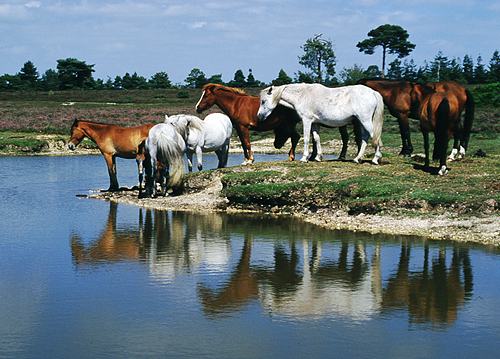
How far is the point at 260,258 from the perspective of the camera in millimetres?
13805

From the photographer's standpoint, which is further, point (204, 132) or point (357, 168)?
point (204, 132)

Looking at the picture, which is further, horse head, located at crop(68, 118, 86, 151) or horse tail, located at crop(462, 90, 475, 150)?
horse head, located at crop(68, 118, 86, 151)

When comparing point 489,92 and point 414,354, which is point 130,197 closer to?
point 414,354

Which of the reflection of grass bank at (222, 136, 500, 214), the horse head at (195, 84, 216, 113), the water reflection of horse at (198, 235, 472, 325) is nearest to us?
the water reflection of horse at (198, 235, 472, 325)

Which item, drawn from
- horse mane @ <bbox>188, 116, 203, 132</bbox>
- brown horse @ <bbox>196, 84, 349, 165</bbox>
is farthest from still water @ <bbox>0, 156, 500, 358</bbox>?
brown horse @ <bbox>196, 84, 349, 165</bbox>

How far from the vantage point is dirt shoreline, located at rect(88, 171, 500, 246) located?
14.9 meters

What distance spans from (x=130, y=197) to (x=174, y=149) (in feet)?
6.79

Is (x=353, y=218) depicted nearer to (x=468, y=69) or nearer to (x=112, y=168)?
(x=112, y=168)

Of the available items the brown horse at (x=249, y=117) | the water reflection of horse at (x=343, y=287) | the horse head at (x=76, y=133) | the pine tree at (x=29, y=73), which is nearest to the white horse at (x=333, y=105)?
the brown horse at (x=249, y=117)

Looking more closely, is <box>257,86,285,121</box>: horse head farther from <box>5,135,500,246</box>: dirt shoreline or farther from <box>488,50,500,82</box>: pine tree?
<box>488,50,500,82</box>: pine tree

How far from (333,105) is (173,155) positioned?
413 centimetres

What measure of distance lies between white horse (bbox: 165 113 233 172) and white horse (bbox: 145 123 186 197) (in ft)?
2.23

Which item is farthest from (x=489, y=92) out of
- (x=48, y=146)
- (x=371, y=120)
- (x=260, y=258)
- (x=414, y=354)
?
(x=414, y=354)

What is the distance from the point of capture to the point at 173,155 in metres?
20.5
